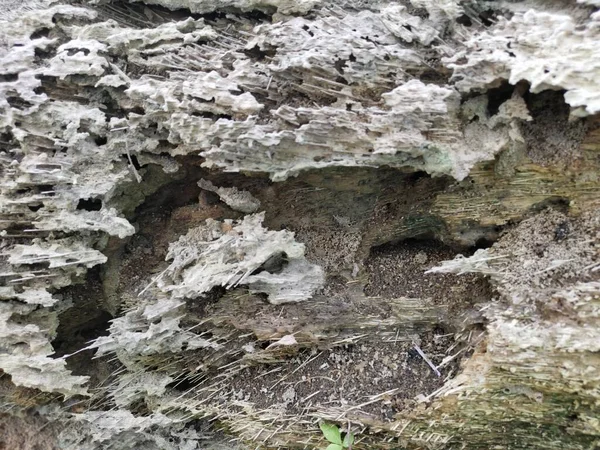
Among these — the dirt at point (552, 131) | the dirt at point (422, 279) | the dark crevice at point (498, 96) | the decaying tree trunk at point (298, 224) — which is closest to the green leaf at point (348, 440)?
the decaying tree trunk at point (298, 224)

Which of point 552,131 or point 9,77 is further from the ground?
point 552,131

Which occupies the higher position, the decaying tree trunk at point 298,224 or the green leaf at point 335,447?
the decaying tree trunk at point 298,224

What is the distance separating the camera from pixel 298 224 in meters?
3.84

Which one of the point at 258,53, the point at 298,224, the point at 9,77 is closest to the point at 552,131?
the point at 298,224

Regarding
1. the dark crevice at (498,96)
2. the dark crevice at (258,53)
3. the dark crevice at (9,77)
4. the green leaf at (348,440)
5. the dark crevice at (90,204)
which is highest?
the dark crevice at (498,96)

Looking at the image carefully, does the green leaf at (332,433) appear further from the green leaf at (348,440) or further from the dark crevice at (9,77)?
the dark crevice at (9,77)

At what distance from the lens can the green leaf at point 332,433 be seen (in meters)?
3.56

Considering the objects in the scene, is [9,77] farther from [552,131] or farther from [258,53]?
[552,131]

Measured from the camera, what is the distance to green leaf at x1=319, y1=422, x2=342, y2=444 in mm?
3557

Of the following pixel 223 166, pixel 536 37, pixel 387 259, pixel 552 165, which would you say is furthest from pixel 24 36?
pixel 552 165

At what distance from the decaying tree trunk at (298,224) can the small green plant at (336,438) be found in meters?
0.07

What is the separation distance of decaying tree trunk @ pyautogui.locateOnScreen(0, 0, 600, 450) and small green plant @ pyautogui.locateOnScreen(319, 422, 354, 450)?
0.22ft

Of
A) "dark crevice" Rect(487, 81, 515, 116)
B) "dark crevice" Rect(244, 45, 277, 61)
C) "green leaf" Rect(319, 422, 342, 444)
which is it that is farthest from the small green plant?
"dark crevice" Rect(244, 45, 277, 61)

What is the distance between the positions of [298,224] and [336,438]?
1.65 meters
